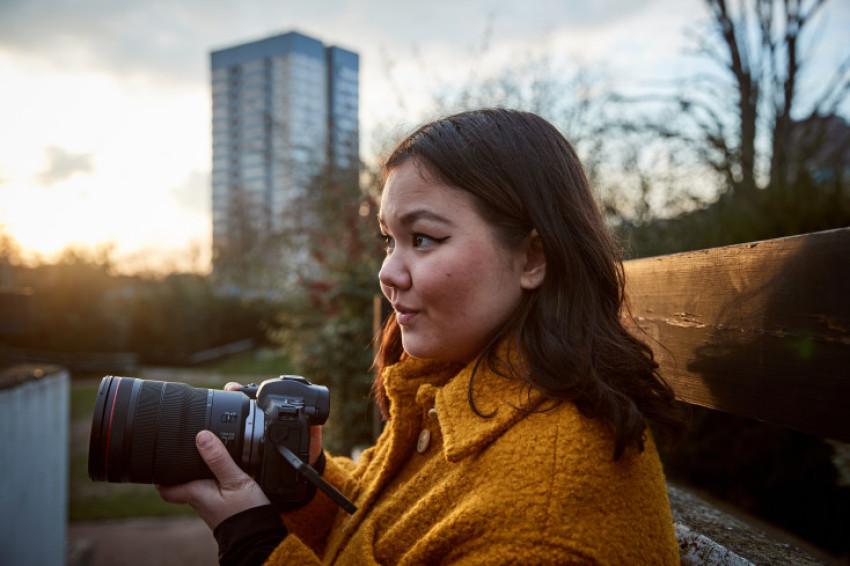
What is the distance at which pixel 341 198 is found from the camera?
21.6 feet

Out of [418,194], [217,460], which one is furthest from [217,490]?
[418,194]

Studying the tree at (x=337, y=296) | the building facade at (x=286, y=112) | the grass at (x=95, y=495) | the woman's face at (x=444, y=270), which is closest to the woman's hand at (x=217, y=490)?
the woman's face at (x=444, y=270)

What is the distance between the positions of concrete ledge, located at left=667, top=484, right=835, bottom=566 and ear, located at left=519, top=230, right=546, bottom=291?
671 millimetres

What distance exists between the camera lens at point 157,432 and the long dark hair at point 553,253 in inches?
26.6

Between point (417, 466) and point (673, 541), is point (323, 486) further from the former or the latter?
point (673, 541)

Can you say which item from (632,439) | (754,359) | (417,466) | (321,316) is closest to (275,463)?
(417,466)

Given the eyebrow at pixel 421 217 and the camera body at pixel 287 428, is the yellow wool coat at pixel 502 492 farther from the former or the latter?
the eyebrow at pixel 421 217

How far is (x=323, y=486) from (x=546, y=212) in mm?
822

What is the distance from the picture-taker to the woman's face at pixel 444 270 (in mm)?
1264

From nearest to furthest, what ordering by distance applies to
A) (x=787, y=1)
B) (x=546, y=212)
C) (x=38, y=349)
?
(x=546, y=212) → (x=787, y=1) → (x=38, y=349)

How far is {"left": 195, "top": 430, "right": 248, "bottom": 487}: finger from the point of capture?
140 cm

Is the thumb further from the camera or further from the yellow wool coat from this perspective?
the yellow wool coat

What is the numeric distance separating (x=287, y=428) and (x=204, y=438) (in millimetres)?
199

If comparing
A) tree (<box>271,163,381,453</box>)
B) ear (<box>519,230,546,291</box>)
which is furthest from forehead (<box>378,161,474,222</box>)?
tree (<box>271,163,381,453</box>)
